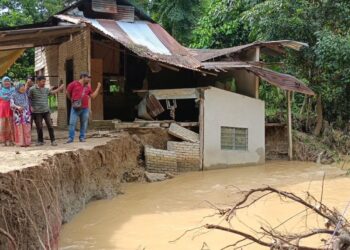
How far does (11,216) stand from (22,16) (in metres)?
19.3

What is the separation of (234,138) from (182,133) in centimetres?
192

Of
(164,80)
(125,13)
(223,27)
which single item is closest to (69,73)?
(125,13)

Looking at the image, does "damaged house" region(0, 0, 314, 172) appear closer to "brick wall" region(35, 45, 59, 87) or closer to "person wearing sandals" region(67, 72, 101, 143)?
"brick wall" region(35, 45, 59, 87)

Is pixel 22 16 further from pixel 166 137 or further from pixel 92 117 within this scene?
pixel 166 137

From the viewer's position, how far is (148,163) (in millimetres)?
12695

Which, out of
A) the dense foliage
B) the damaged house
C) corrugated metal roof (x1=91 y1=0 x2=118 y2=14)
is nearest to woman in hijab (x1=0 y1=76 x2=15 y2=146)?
the damaged house

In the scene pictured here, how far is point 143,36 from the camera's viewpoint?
48.9 feet

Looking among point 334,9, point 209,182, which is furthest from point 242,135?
point 334,9

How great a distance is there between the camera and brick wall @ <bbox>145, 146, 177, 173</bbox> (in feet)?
41.8

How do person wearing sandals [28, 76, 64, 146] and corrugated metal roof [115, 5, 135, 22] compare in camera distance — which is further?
corrugated metal roof [115, 5, 135, 22]

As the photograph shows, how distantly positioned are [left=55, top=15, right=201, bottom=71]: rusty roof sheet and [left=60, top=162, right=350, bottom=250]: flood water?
3274 millimetres

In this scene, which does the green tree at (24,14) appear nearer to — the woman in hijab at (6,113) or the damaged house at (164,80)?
the damaged house at (164,80)

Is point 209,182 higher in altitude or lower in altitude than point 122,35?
lower

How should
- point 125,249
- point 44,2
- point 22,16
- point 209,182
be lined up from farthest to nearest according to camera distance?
1. point 44,2
2. point 22,16
3. point 209,182
4. point 125,249
